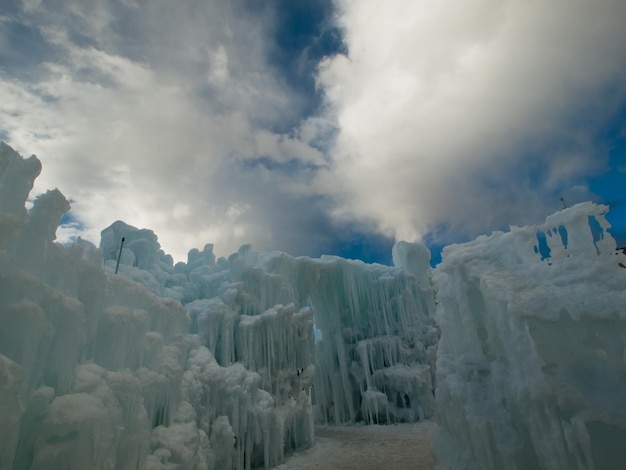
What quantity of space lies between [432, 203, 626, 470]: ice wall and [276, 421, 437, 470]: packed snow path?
6931mm

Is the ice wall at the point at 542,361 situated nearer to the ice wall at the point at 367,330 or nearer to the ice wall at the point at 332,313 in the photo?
the ice wall at the point at 332,313

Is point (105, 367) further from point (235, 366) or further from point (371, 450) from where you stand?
point (371, 450)

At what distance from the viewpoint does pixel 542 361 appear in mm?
7742

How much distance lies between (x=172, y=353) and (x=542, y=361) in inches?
434

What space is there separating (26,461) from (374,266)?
98.2 ft

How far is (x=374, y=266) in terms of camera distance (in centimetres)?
3434

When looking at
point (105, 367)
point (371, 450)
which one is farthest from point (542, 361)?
point (371, 450)

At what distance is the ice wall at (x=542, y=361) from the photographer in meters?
7.00

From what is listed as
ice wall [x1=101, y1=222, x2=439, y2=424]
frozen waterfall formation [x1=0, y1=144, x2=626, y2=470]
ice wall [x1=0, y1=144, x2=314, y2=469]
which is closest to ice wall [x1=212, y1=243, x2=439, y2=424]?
ice wall [x1=101, y1=222, x2=439, y2=424]

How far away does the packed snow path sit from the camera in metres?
15.3

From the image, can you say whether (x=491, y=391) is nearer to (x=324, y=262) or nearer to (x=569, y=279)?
(x=569, y=279)

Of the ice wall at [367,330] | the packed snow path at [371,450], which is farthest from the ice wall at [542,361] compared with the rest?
the ice wall at [367,330]

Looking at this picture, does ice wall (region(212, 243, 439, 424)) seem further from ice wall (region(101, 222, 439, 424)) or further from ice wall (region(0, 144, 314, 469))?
ice wall (region(0, 144, 314, 469))

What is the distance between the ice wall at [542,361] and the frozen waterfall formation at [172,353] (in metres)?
8.31
